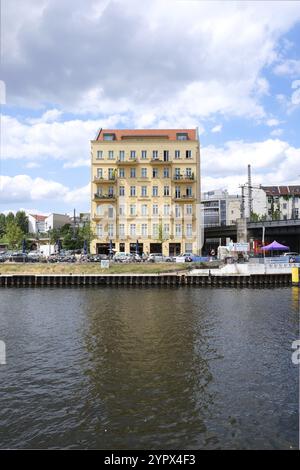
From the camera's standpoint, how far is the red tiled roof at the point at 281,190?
158 m

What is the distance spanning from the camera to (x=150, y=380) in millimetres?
16891

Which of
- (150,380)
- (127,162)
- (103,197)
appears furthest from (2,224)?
(150,380)

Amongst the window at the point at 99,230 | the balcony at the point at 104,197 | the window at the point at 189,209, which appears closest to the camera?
the balcony at the point at 104,197

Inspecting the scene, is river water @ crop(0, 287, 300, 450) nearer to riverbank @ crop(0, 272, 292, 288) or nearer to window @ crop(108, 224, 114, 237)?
riverbank @ crop(0, 272, 292, 288)

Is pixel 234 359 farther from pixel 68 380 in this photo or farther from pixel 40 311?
pixel 40 311

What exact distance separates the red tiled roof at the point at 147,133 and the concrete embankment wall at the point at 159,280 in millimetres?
38978

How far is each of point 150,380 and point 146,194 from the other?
68.0 meters

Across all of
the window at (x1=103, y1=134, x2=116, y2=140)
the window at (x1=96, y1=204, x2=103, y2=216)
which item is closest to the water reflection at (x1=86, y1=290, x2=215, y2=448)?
the window at (x1=96, y1=204, x2=103, y2=216)

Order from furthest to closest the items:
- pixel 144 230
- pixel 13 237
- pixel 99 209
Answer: pixel 13 237 → pixel 99 209 → pixel 144 230

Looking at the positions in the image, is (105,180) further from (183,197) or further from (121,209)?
(183,197)

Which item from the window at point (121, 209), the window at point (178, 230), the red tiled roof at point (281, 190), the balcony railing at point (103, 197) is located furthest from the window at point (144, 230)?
the red tiled roof at point (281, 190)

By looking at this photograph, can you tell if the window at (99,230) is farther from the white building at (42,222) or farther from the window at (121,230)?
the white building at (42,222)

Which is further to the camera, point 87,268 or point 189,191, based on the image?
point 189,191

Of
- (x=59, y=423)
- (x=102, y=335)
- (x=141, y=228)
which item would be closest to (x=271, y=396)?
(x=59, y=423)
